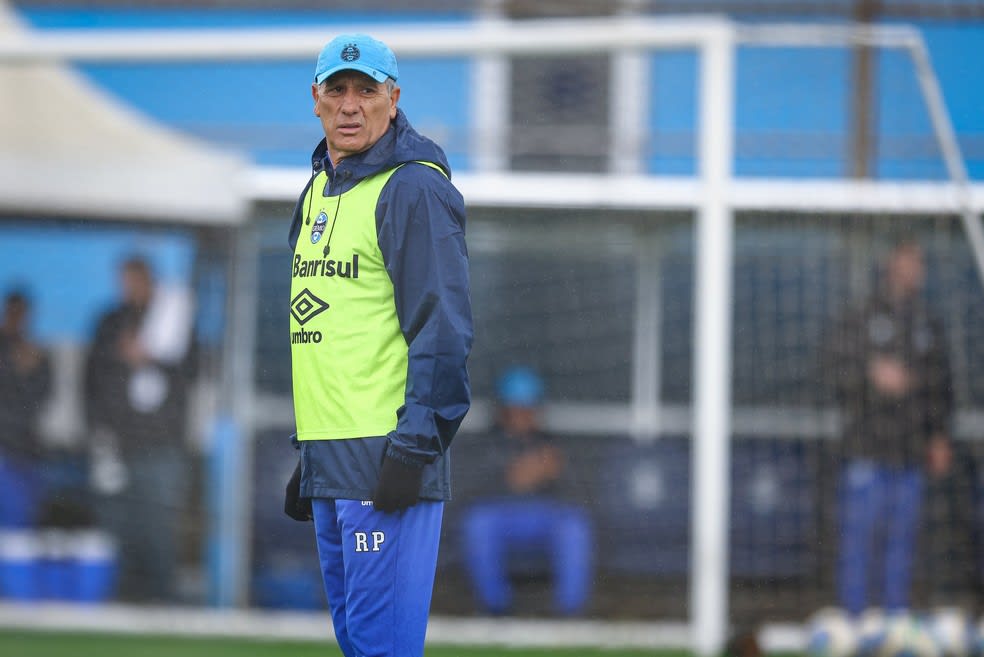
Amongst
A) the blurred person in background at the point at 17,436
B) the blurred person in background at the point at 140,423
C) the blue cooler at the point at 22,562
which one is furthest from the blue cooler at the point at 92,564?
the blurred person in background at the point at 17,436

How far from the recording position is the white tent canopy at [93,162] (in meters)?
8.09

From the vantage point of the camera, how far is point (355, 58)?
10.5 feet

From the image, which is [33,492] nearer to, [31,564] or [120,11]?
[31,564]

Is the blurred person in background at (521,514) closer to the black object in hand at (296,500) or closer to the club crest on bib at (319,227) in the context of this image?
the black object in hand at (296,500)

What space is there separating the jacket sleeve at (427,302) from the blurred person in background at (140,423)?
5174 mm

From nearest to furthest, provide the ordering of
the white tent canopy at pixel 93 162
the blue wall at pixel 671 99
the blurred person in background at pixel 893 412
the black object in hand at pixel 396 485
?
the black object in hand at pixel 396 485
the blurred person in background at pixel 893 412
the blue wall at pixel 671 99
the white tent canopy at pixel 93 162

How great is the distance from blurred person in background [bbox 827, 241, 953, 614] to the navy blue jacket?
4.36 m

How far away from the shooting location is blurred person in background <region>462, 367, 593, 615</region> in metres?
7.70

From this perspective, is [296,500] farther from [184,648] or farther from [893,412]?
[893,412]

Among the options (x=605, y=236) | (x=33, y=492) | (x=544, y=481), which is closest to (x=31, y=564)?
(x=33, y=492)

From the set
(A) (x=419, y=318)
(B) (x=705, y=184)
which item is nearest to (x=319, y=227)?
(A) (x=419, y=318)

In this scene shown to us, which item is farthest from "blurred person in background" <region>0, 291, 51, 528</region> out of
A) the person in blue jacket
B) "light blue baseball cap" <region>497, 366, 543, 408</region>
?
the person in blue jacket

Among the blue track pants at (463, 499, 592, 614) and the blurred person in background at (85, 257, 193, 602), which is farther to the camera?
the blurred person in background at (85, 257, 193, 602)

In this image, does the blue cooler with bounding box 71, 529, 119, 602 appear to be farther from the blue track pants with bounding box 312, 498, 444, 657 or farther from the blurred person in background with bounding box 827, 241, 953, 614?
the blue track pants with bounding box 312, 498, 444, 657
